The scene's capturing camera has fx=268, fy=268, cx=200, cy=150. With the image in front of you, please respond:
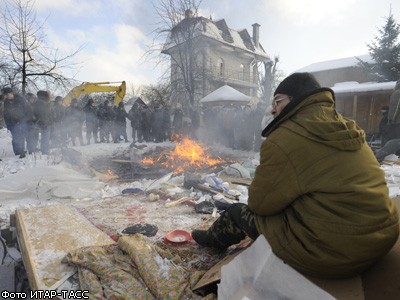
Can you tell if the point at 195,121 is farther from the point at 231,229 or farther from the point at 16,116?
the point at 231,229

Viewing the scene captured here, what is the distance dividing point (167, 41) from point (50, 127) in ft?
41.3

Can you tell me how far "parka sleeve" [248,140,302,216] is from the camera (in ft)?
6.07

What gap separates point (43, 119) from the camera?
385 inches

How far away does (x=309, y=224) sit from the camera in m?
1.81

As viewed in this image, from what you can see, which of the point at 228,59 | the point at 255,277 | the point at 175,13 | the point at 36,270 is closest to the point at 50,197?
the point at 36,270

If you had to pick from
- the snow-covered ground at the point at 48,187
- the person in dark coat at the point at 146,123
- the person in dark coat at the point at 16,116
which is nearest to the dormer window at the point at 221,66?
the person in dark coat at the point at 146,123

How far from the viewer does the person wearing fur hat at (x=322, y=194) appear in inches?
68.7

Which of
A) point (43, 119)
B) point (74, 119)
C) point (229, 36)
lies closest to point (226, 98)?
point (74, 119)

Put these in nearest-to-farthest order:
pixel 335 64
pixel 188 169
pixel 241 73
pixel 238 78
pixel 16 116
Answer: pixel 188 169 → pixel 16 116 → pixel 335 64 → pixel 238 78 → pixel 241 73

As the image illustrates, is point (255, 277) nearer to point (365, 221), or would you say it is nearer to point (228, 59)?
point (365, 221)

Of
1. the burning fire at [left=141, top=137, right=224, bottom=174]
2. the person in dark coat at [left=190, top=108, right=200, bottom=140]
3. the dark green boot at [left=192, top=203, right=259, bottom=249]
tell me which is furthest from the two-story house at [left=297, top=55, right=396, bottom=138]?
the dark green boot at [left=192, top=203, right=259, bottom=249]

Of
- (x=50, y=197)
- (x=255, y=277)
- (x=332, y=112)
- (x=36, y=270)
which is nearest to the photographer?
(x=332, y=112)

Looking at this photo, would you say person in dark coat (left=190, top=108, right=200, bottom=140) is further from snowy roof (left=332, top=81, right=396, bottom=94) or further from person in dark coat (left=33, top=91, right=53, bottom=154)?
snowy roof (left=332, top=81, right=396, bottom=94)

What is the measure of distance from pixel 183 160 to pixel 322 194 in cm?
737
